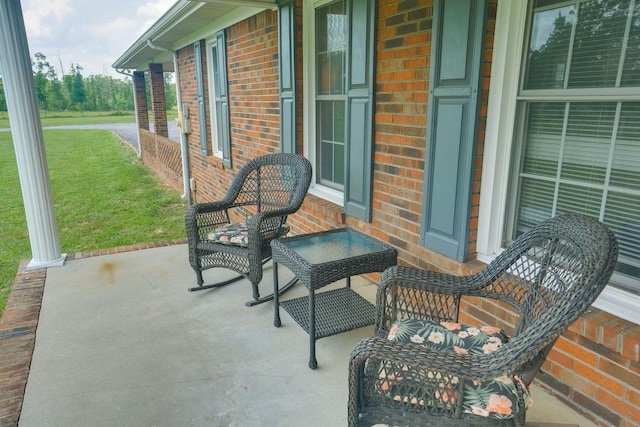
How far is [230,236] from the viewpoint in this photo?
3080mm

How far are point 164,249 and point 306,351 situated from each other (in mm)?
2192

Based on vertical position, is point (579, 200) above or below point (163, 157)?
above

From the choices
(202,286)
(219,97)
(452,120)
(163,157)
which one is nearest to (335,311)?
(202,286)

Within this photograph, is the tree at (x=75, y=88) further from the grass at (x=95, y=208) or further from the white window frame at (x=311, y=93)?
the white window frame at (x=311, y=93)

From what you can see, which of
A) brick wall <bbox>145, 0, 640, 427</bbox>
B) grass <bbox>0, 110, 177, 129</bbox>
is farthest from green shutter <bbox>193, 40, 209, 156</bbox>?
grass <bbox>0, 110, 177, 129</bbox>

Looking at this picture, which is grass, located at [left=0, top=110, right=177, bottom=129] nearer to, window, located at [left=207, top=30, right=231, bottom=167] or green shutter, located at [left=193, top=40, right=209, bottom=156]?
green shutter, located at [left=193, top=40, right=209, bottom=156]

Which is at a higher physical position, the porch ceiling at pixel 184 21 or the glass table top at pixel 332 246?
the porch ceiling at pixel 184 21

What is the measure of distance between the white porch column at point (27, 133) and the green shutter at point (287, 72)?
190 cm

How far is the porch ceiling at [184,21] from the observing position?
149 inches

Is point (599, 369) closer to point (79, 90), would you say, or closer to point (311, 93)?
point (311, 93)

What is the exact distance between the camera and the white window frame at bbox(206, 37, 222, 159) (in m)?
5.81

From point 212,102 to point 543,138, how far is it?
4862mm

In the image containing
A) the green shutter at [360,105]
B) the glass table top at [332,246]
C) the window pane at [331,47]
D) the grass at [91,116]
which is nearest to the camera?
the glass table top at [332,246]

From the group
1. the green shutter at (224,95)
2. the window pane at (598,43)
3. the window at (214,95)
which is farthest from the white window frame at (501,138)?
the window at (214,95)
